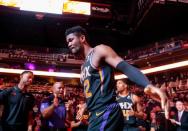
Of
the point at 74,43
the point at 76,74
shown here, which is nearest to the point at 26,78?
the point at 74,43

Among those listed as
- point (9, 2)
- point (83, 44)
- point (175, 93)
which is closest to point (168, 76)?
point (175, 93)

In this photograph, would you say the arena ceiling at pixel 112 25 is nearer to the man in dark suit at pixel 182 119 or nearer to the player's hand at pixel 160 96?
the man in dark suit at pixel 182 119

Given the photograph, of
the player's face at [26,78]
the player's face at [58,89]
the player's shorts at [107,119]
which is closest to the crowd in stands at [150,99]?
the player's face at [58,89]

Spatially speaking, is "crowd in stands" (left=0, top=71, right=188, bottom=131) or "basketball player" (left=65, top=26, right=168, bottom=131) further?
"crowd in stands" (left=0, top=71, right=188, bottom=131)

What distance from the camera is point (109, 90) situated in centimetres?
246

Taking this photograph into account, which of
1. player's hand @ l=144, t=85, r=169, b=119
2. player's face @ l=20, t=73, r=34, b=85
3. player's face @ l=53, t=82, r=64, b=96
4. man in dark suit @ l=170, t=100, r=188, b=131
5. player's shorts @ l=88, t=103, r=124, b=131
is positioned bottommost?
man in dark suit @ l=170, t=100, r=188, b=131

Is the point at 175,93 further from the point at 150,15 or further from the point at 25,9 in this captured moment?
the point at 25,9

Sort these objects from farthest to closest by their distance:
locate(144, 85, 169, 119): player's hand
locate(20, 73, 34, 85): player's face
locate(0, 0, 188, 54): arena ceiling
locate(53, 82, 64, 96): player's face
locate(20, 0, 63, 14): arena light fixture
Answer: locate(0, 0, 188, 54): arena ceiling < locate(20, 0, 63, 14): arena light fixture < locate(53, 82, 64, 96): player's face < locate(20, 73, 34, 85): player's face < locate(144, 85, 169, 119): player's hand

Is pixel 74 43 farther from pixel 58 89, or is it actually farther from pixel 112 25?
pixel 112 25

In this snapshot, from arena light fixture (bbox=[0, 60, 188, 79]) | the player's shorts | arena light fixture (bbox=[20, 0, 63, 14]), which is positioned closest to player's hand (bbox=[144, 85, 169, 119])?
the player's shorts

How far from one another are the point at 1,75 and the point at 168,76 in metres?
7.61

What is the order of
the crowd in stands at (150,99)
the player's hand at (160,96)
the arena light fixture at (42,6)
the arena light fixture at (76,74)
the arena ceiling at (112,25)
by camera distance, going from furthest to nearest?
the arena ceiling at (112,25) → the arena light fixture at (76,74) → the arena light fixture at (42,6) → the crowd in stands at (150,99) → the player's hand at (160,96)

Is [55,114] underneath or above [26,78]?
underneath

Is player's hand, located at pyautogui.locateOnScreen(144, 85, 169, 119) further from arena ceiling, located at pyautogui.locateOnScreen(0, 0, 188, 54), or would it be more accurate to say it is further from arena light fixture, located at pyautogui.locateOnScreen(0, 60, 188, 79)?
arena light fixture, located at pyautogui.locateOnScreen(0, 60, 188, 79)
